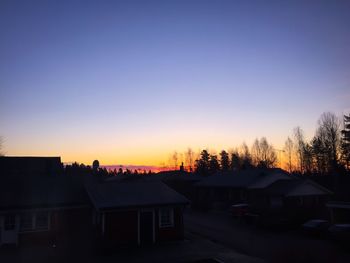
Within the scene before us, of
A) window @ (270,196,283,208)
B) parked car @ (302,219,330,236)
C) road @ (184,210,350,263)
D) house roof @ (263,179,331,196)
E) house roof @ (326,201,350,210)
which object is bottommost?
road @ (184,210,350,263)

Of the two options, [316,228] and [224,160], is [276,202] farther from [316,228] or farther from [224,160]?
[224,160]

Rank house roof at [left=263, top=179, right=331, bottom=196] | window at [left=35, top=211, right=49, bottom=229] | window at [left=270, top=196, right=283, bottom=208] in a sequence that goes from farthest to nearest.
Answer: window at [left=270, top=196, right=283, bottom=208] < house roof at [left=263, top=179, right=331, bottom=196] < window at [left=35, top=211, right=49, bottom=229]

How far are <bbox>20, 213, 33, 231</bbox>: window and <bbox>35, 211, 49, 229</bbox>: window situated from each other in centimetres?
39

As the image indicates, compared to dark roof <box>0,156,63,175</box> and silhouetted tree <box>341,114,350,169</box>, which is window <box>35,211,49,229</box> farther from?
silhouetted tree <box>341,114,350,169</box>

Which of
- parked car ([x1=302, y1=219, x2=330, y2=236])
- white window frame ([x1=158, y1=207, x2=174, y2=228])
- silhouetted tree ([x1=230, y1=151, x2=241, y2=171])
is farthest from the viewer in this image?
silhouetted tree ([x1=230, y1=151, x2=241, y2=171])

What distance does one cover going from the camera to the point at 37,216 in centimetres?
2197

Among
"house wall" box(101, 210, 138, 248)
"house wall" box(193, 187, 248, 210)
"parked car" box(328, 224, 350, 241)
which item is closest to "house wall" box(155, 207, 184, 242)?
"house wall" box(101, 210, 138, 248)

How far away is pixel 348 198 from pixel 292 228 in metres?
5.44

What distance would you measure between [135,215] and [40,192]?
26.2 feet

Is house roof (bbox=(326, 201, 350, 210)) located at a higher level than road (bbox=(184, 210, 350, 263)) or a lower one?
higher

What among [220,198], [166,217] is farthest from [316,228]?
[220,198]

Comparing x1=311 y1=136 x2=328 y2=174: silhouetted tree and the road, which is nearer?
the road

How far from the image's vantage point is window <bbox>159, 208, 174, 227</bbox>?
22694 millimetres

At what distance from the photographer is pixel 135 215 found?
22.0 meters
